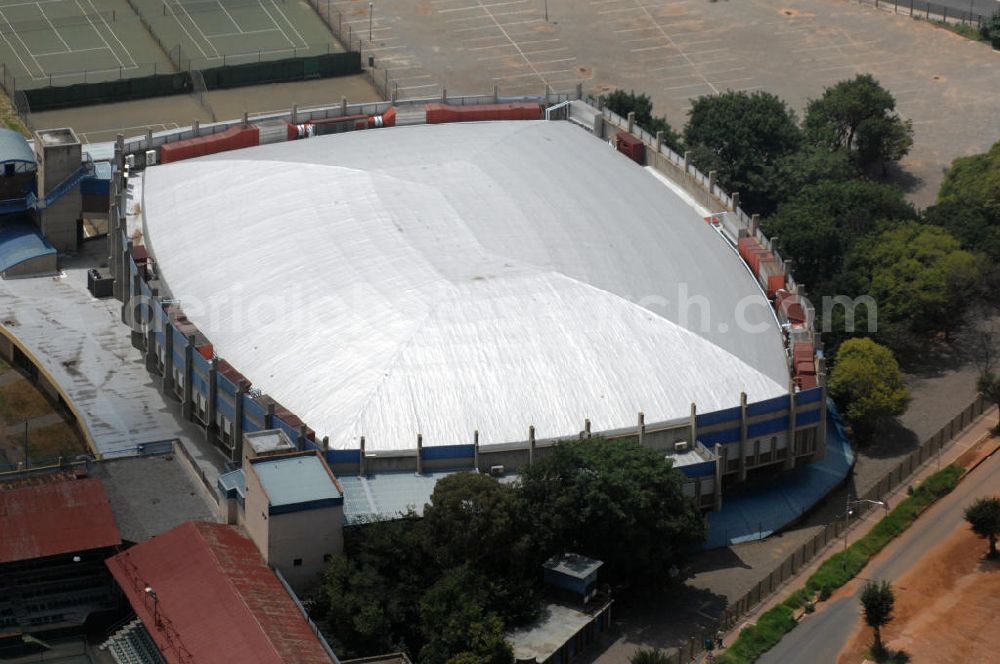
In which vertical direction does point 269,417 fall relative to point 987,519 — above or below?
above

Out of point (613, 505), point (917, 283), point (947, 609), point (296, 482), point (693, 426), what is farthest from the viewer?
point (917, 283)

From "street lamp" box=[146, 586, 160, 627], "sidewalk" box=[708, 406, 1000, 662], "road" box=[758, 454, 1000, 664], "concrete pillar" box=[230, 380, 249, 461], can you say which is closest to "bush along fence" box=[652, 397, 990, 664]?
"sidewalk" box=[708, 406, 1000, 662]

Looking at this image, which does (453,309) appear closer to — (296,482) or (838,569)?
(296,482)

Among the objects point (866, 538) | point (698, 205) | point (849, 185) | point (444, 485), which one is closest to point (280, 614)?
point (444, 485)

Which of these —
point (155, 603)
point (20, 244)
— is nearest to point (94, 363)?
point (20, 244)

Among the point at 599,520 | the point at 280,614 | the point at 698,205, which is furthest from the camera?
the point at 698,205

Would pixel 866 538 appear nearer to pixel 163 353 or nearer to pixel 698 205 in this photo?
pixel 698 205

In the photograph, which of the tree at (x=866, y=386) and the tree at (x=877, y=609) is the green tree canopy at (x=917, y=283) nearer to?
the tree at (x=866, y=386)

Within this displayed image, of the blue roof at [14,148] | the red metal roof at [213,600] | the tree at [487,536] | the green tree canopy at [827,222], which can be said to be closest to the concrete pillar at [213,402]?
the red metal roof at [213,600]
